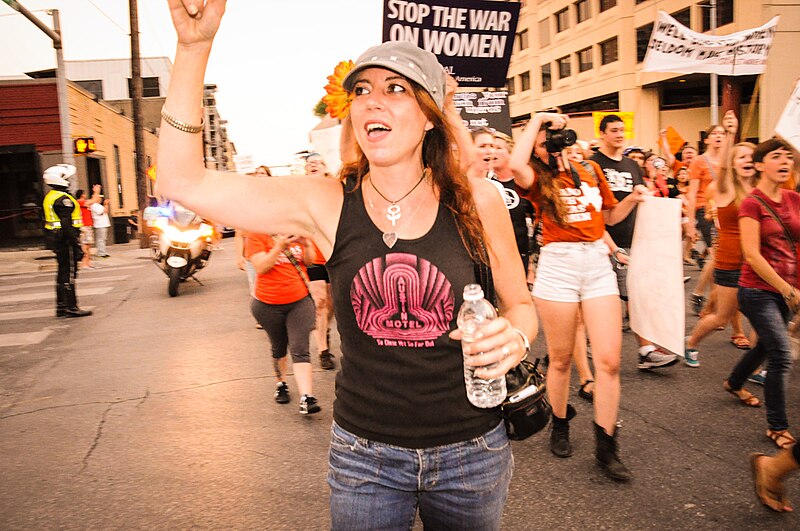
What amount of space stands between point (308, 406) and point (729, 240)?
4035mm

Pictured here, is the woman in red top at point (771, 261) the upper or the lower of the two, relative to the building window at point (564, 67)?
lower

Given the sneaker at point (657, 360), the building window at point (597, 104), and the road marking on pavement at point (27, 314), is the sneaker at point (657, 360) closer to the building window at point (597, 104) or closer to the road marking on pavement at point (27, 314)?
the road marking on pavement at point (27, 314)

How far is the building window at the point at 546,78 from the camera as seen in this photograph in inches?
1704

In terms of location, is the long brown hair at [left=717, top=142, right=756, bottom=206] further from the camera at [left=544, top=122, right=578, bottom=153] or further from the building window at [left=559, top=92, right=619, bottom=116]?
the building window at [left=559, top=92, right=619, bottom=116]

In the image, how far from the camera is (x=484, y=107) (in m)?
10.9

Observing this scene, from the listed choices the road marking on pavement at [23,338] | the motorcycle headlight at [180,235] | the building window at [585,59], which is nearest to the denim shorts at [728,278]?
the road marking on pavement at [23,338]

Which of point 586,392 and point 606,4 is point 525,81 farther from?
point 586,392

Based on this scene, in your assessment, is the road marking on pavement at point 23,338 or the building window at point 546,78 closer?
the road marking on pavement at point 23,338

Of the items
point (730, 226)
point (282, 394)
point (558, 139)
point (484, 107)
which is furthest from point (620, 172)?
point (484, 107)

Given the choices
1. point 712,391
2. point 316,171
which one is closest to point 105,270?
point 316,171

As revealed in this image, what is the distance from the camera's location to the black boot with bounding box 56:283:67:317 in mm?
10438

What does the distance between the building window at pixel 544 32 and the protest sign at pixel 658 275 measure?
137ft

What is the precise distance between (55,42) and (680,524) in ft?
62.8

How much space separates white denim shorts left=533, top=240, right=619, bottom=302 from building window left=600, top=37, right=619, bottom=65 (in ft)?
115
